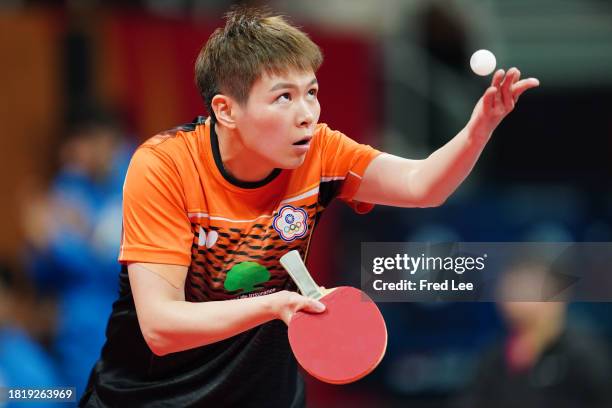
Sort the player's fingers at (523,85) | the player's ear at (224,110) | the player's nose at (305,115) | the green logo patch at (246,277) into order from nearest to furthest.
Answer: the player's fingers at (523,85), the player's nose at (305,115), the player's ear at (224,110), the green logo patch at (246,277)

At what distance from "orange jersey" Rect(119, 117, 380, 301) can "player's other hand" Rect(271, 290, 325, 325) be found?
461 mm

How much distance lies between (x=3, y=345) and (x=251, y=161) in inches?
147

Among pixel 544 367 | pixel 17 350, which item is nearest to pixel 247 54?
pixel 544 367

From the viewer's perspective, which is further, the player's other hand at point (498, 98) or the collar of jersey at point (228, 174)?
the collar of jersey at point (228, 174)

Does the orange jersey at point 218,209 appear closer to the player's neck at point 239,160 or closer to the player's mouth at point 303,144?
the player's neck at point 239,160

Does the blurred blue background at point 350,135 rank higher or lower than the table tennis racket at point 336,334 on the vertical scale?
higher

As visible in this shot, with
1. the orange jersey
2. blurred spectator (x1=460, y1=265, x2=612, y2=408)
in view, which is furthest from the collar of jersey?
blurred spectator (x1=460, y1=265, x2=612, y2=408)

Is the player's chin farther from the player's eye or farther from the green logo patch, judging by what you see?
the green logo patch

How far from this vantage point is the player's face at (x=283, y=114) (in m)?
4.03

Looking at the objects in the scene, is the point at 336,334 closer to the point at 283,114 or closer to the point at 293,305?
the point at 293,305

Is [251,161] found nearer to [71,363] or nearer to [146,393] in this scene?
[146,393]

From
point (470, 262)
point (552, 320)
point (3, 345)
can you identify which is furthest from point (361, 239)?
point (470, 262)

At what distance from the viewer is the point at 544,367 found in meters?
6.89

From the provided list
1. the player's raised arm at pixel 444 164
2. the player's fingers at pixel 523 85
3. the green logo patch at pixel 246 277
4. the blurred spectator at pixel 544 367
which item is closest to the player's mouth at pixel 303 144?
the player's raised arm at pixel 444 164
